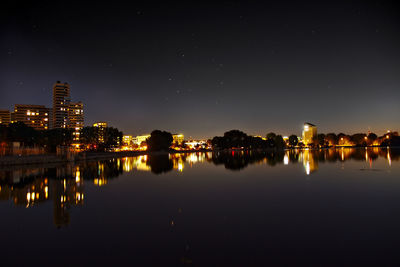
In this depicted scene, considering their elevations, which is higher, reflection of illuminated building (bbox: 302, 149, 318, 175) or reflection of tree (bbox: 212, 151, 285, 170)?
reflection of illuminated building (bbox: 302, 149, 318, 175)

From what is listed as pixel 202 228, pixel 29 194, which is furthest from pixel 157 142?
pixel 202 228

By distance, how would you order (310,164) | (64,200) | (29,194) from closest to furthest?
(64,200) → (29,194) → (310,164)

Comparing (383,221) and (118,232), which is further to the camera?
(383,221)

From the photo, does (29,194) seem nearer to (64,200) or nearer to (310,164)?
(64,200)

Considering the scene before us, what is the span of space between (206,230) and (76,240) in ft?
17.2

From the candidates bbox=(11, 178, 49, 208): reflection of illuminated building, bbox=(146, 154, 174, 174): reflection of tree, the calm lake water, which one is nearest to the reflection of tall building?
the calm lake water

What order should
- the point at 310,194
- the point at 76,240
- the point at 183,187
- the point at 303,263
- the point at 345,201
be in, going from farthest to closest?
the point at 183,187, the point at 310,194, the point at 345,201, the point at 76,240, the point at 303,263

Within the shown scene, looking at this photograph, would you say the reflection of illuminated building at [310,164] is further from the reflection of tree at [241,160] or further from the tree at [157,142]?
the tree at [157,142]

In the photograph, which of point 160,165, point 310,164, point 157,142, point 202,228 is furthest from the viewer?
point 157,142

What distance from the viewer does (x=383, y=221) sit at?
12.3 metres

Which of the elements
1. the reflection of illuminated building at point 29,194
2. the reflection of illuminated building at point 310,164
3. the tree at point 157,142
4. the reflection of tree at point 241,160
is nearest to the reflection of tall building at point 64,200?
the reflection of illuminated building at point 29,194

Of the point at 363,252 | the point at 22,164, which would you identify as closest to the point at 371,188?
the point at 363,252

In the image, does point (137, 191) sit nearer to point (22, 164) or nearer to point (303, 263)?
point (303, 263)

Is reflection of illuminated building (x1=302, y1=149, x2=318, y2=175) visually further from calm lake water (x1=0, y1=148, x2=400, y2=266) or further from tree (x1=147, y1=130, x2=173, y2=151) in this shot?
tree (x1=147, y1=130, x2=173, y2=151)
